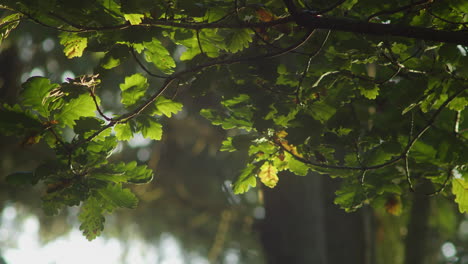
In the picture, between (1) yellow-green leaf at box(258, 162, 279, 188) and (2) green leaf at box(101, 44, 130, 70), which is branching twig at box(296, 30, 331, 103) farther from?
(2) green leaf at box(101, 44, 130, 70)

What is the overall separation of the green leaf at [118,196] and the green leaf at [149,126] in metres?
0.19

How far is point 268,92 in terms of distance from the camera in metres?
1.31

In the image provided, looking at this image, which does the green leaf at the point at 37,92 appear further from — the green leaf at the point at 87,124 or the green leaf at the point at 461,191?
the green leaf at the point at 461,191

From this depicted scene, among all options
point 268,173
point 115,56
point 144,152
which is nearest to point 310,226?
point 268,173

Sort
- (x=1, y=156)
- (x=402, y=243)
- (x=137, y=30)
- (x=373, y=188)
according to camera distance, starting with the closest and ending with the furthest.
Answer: (x=137, y=30) < (x=373, y=188) < (x=402, y=243) < (x=1, y=156)

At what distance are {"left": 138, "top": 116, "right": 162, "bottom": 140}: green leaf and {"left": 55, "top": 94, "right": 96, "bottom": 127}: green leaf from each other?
0.50 ft

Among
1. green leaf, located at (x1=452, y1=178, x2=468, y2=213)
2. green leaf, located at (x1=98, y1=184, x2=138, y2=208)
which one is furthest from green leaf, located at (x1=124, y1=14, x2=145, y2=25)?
green leaf, located at (x1=452, y1=178, x2=468, y2=213)

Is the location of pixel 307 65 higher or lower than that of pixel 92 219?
higher

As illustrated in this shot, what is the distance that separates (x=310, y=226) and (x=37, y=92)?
2.25 metres

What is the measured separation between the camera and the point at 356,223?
9.39ft

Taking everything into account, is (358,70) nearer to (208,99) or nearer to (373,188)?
(373,188)

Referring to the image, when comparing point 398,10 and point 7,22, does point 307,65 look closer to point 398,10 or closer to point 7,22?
point 398,10

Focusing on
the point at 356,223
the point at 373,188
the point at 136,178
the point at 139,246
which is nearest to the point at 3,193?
the point at 139,246

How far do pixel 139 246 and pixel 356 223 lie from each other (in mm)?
4382
